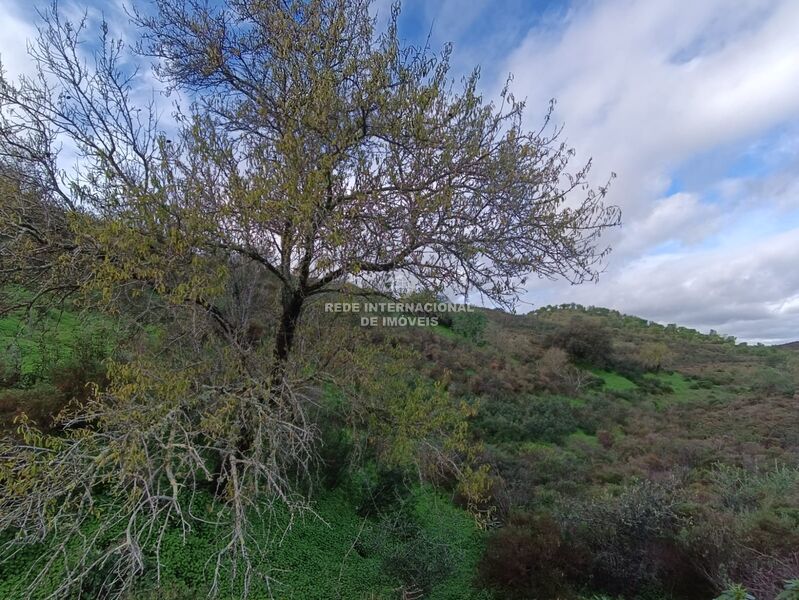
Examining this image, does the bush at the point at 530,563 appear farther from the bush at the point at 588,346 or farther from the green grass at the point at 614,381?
the bush at the point at 588,346

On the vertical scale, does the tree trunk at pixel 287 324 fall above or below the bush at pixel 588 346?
below

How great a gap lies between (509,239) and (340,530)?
4751 millimetres

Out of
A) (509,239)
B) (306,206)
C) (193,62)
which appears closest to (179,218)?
(306,206)

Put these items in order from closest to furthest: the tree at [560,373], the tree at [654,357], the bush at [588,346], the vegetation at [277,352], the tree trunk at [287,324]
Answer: the vegetation at [277,352] → the tree trunk at [287,324] → the tree at [560,373] → the bush at [588,346] → the tree at [654,357]

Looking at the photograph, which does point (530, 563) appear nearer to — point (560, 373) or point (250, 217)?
point (250, 217)

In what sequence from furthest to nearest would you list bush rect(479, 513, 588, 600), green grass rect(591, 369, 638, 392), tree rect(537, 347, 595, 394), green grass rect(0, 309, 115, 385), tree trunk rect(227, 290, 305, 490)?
green grass rect(591, 369, 638, 392) → tree rect(537, 347, 595, 394) → bush rect(479, 513, 588, 600) → tree trunk rect(227, 290, 305, 490) → green grass rect(0, 309, 115, 385)

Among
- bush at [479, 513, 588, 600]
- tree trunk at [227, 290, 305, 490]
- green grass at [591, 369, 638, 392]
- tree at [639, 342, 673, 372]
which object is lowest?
bush at [479, 513, 588, 600]

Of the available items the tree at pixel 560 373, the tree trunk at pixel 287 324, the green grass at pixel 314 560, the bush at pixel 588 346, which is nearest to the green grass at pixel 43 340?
the tree trunk at pixel 287 324

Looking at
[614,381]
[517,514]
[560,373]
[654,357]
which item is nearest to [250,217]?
[517,514]

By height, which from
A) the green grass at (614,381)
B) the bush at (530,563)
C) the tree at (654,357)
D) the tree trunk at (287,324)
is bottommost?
the bush at (530,563)

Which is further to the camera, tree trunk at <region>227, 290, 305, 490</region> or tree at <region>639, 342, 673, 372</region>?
tree at <region>639, 342, 673, 372</region>

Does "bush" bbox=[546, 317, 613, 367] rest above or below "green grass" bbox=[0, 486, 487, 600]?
above

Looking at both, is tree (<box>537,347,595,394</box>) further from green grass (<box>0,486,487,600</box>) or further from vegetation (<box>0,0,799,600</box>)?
green grass (<box>0,486,487,600</box>)

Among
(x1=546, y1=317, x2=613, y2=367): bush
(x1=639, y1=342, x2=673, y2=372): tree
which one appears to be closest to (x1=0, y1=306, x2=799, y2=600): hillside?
(x1=546, y1=317, x2=613, y2=367): bush
